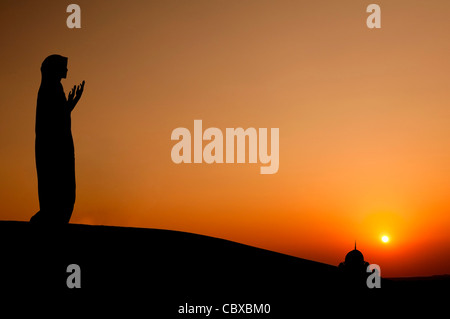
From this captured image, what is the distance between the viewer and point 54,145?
1227 cm

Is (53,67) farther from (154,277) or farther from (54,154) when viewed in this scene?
(154,277)

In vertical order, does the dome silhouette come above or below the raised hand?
below

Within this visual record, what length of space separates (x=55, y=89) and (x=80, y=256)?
397 centimetres

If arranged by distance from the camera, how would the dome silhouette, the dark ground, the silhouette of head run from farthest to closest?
the dome silhouette → the silhouette of head → the dark ground

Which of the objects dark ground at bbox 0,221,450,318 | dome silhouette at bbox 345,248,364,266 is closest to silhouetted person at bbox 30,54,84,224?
dark ground at bbox 0,221,450,318

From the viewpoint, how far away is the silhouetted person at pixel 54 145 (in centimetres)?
1209

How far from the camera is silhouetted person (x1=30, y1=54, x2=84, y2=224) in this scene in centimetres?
1209

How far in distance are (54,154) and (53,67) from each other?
6.63ft

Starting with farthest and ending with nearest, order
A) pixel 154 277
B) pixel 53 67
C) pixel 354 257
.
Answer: pixel 354 257 → pixel 53 67 → pixel 154 277

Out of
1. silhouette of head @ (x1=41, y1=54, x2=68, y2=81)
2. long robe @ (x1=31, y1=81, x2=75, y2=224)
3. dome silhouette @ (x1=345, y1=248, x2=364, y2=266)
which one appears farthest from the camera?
dome silhouette @ (x1=345, y1=248, x2=364, y2=266)

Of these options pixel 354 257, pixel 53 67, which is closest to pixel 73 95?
pixel 53 67

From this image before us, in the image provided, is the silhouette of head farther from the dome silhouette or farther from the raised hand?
the dome silhouette

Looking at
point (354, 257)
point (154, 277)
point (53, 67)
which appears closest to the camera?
point (154, 277)

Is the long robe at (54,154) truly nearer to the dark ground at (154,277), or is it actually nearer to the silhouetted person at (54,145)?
the silhouetted person at (54,145)
